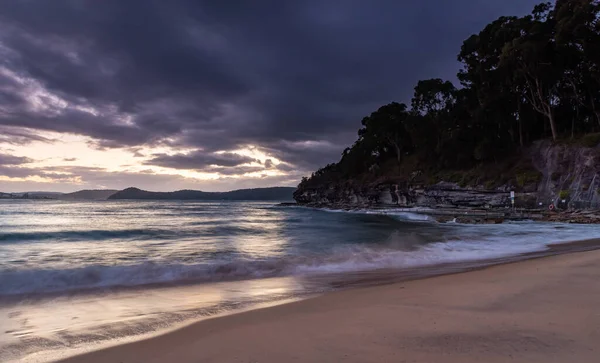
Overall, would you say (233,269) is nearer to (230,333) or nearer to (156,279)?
(156,279)

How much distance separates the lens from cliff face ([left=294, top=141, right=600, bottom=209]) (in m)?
30.0

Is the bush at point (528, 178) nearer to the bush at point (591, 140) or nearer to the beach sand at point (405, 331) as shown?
the bush at point (591, 140)

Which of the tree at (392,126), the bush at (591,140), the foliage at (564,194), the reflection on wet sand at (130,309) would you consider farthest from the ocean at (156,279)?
the tree at (392,126)

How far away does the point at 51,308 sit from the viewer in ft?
19.1

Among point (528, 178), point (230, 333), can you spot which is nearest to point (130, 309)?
point (230, 333)

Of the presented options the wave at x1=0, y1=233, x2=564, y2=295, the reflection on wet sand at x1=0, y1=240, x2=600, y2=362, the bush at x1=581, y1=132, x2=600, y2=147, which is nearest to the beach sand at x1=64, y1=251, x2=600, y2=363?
the reflection on wet sand at x1=0, y1=240, x2=600, y2=362

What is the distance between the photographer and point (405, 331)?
3949 millimetres

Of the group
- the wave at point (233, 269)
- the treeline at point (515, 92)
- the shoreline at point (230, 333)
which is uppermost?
the treeline at point (515, 92)

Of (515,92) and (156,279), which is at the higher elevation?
(515,92)

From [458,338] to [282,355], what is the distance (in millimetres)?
1862

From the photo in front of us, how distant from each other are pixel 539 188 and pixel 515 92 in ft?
39.7

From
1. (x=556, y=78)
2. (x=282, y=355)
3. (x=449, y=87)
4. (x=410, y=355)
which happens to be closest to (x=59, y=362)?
(x=282, y=355)

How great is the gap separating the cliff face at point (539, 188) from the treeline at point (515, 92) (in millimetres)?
2884

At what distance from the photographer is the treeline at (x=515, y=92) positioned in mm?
32125
